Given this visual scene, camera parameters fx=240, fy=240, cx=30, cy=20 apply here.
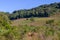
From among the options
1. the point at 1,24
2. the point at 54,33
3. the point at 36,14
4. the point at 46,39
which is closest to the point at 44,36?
the point at 46,39

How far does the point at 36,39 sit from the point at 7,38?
4.75ft

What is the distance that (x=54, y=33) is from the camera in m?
13.6

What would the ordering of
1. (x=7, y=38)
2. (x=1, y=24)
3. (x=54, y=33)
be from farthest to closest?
(x=1, y=24), (x=54, y=33), (x=7, y=38)

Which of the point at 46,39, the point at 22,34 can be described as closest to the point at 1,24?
the point at 22,34

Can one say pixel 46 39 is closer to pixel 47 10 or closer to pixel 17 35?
pixel 17 35

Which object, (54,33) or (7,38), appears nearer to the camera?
(7,38)

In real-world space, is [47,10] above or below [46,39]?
below

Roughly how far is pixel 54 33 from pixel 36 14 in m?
43.3

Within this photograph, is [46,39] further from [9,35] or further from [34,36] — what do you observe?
[9,35]

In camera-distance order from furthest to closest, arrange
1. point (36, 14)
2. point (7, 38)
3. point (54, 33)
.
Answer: point (36, 14) → point (54, 33) → point (7, 38)

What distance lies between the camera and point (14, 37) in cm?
1207

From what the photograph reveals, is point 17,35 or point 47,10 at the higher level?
point 17,35

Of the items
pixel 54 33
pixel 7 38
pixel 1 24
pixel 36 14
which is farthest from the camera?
pixel 36 14

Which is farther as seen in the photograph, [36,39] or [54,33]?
[54,33]
